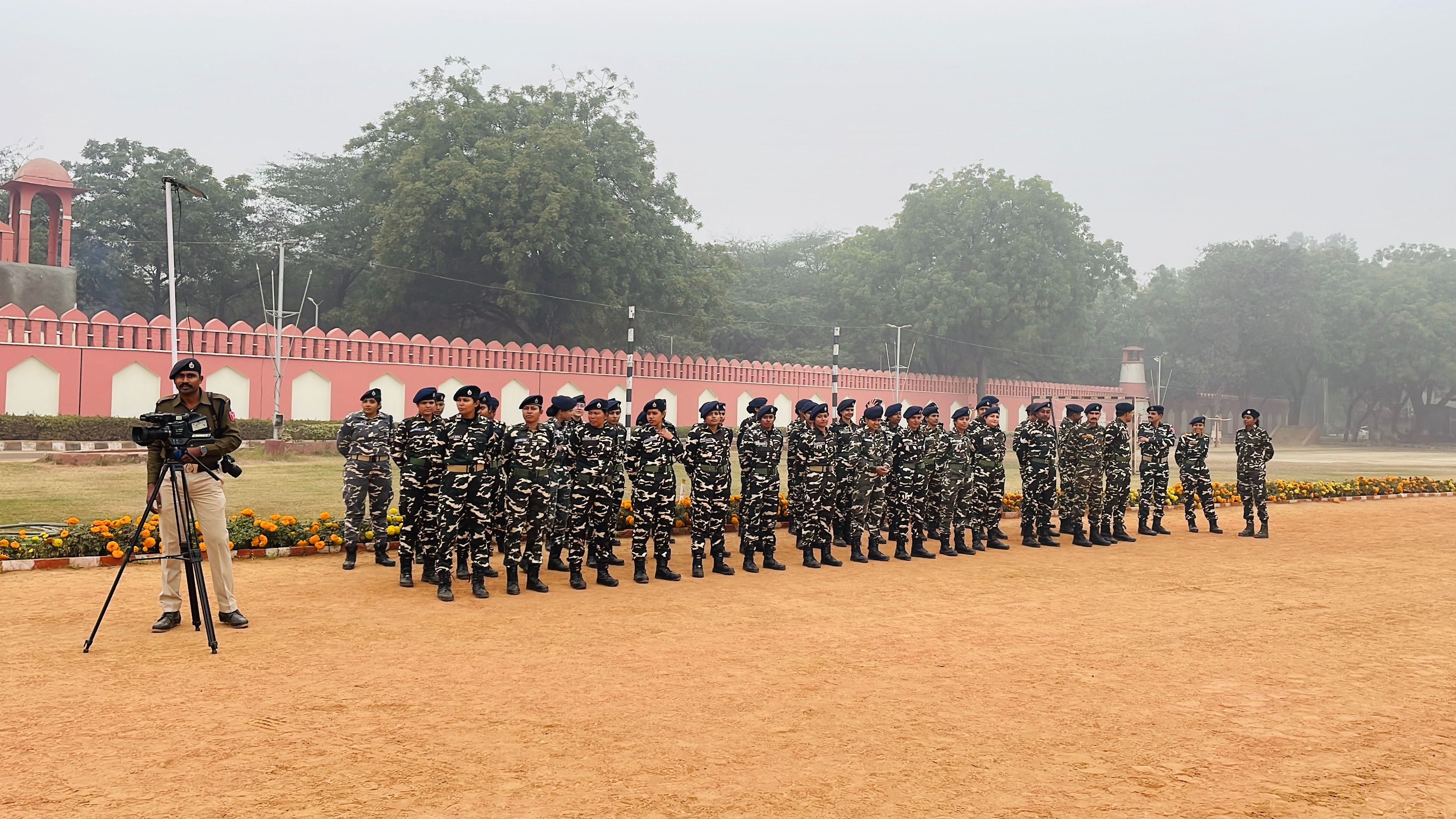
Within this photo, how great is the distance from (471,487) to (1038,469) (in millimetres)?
6432

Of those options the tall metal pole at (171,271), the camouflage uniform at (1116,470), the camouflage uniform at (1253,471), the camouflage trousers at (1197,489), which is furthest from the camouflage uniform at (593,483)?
the tall metal pole at (171,271)

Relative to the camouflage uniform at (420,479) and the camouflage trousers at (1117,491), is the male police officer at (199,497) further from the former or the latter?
the camouflage trousers at (1117,491)

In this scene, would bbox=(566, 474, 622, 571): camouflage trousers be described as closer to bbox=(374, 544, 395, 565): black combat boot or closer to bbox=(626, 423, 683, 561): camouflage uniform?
bbox=(626, 423, 683, 561): camouflage uniform

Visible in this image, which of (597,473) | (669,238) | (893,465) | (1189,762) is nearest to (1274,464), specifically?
(669,238)

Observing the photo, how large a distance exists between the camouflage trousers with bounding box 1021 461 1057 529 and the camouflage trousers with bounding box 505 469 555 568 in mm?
5759

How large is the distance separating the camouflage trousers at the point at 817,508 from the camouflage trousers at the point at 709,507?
91 centimetres

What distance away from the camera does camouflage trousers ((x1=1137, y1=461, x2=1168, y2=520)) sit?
12484 millimetres

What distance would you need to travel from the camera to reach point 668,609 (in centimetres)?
710

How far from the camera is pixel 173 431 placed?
5621 mm

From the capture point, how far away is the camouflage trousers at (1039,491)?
11234 mm

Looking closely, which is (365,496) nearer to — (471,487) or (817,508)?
(471,487)

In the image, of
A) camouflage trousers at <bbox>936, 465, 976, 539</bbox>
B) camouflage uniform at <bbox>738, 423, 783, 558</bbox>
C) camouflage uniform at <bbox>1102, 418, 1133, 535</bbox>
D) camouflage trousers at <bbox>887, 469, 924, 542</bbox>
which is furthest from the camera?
camouflage uniform at <bbox>1102, 418, 1133, 535</bbox>

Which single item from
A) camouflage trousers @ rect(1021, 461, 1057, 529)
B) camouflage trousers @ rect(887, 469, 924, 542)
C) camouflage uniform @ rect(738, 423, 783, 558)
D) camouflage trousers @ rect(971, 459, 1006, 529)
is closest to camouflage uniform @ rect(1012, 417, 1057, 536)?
camouflage trousers @ rect(1021, 461, 1057, 529)

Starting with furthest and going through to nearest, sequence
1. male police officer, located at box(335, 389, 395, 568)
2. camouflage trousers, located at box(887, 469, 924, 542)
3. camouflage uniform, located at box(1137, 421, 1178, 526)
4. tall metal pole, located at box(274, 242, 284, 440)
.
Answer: tall metal pole, located at box(274, 242, 284, 440) < camouflage uniform, located at box(1137, 421, 1178, 526) < camouflage trousers, located at box(887, 469, 924, 542) < male police officer, located at box(335, 389, 395, 568)
